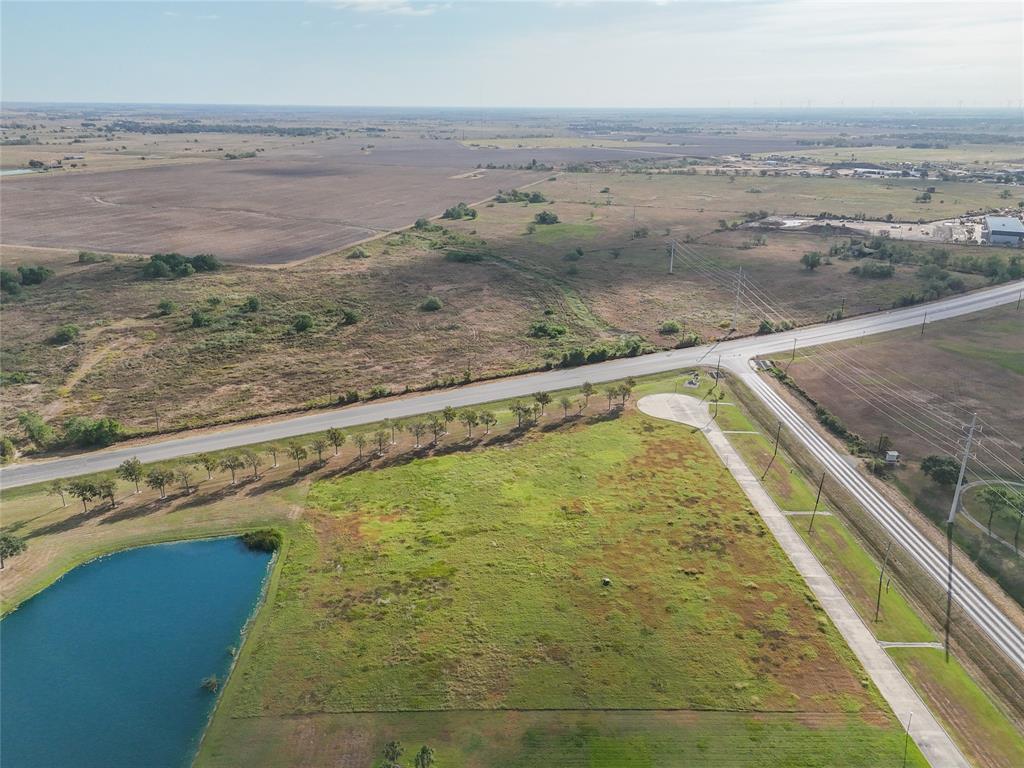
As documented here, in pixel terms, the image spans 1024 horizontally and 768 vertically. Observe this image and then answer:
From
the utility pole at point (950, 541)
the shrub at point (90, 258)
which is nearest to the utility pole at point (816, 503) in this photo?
the utility pole at point (950, 541)

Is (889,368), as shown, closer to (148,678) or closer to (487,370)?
Answer: (487,370)

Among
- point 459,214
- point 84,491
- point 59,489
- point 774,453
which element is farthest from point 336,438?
point 459,214

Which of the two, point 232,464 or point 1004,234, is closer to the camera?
point 232,464

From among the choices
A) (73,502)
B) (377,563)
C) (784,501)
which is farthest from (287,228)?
(784,501)

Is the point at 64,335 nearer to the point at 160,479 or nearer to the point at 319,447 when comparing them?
the point at 160,479

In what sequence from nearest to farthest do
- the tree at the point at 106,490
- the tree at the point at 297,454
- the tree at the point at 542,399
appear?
the tree at the point at 106,490 → the tree at the point at 297,454 → the tree at the point at 542,399

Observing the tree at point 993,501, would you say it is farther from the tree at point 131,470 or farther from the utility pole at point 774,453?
the tree at point 131,470
